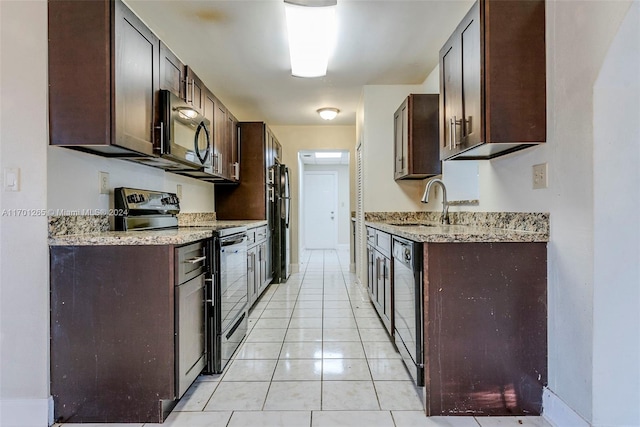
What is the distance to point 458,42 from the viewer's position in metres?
1.96

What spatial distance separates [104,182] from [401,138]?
8.51 feet

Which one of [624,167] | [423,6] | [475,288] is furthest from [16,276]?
[423,6]

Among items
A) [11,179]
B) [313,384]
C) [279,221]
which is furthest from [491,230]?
[279,221]

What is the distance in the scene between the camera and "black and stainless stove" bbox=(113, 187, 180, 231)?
2.05m

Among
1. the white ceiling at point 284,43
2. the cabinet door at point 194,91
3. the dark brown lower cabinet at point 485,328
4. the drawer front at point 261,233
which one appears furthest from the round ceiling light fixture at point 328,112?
the dark brown lower cabinet at point 485,328

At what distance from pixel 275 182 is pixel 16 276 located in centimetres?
324

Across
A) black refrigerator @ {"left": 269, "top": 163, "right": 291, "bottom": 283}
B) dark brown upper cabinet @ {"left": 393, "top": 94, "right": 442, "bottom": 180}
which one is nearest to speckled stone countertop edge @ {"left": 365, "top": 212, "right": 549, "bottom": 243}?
dark brown upper cabinet @ {"left": 393, "top": 94, "right": 442, "bottom": 180}

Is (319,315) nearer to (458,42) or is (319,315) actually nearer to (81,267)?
(81,267)

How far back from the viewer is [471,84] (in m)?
1.82

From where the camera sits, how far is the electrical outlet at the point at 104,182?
1.96 meters

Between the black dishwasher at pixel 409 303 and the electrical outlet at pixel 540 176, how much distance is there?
25.8 inches

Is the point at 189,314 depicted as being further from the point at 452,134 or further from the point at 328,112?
the point at 328,112

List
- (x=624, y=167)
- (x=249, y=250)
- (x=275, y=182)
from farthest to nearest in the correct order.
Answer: (x=275, y=182) < (x=249, y=250) < (x=624, y=167)

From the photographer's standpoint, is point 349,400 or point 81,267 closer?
point 81,267
